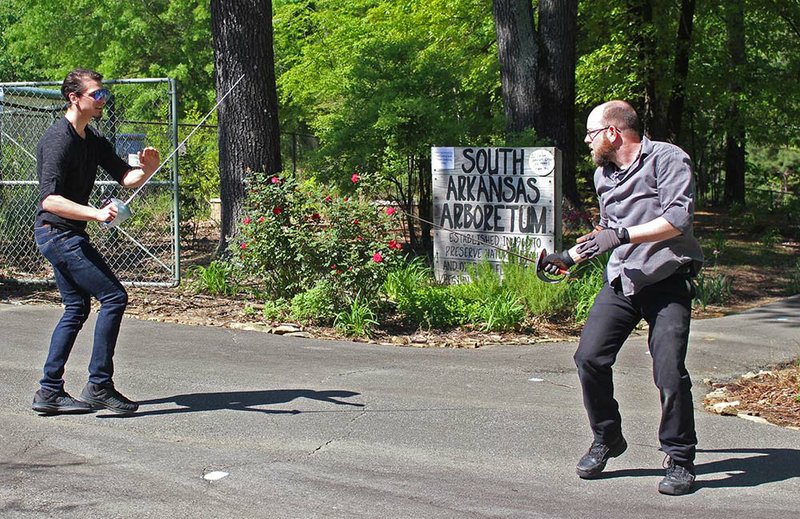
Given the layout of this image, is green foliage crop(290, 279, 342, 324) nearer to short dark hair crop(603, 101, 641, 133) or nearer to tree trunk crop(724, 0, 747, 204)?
short dark hair crop(603, 101, 641, 133)

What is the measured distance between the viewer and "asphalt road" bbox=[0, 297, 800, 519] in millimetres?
4668

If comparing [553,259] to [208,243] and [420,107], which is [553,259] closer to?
[420,107]

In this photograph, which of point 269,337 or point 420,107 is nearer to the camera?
point 269,337

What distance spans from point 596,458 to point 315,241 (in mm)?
4469

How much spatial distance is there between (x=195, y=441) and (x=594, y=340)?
88.9 inches

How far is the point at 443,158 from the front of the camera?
11.3m

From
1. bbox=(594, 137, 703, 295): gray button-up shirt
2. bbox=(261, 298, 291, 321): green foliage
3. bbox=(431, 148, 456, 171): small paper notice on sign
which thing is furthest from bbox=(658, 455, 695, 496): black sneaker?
bbox=(431, 148, 456, 171): small paper notice on sign

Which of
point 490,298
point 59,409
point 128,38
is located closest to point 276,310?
point 490,298

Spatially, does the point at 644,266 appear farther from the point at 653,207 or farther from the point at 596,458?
the point at 596,458

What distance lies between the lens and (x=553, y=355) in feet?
27.1

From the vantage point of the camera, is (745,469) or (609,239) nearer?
(609,239)

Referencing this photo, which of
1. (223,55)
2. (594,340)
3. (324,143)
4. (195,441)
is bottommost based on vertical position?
(195,441)

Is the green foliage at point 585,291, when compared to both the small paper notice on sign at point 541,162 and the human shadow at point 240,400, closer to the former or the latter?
the small paper notice on sign at point 541,162

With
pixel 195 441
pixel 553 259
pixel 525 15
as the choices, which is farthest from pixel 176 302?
pixel 525 15
